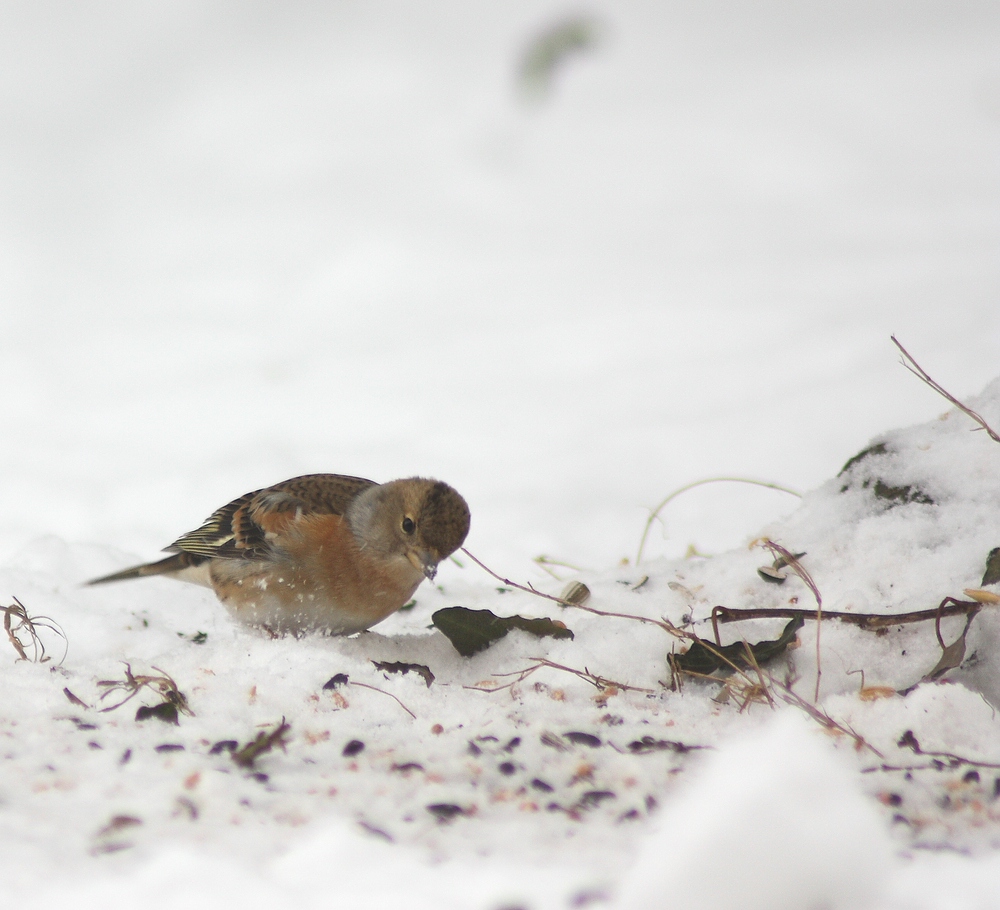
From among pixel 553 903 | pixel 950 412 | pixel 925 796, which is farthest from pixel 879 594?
pixel 553 903

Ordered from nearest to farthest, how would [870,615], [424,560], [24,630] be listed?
[870,615] < [424,560] < [24,630]

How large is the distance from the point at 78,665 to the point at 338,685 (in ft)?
3.24

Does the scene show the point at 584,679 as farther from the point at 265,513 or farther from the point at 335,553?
the point at 265,513

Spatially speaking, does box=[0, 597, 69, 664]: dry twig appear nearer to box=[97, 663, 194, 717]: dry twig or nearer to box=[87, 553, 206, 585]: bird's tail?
box=[87, 553, 206, 585]: bird's tail

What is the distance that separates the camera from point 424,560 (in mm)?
3389

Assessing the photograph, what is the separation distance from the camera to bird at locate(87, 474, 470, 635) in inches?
134

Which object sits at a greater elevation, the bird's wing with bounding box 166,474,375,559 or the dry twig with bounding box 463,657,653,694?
the bird's wing with bounding box 166,474,375,559

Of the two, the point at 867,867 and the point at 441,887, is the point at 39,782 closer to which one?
the point at 441,887

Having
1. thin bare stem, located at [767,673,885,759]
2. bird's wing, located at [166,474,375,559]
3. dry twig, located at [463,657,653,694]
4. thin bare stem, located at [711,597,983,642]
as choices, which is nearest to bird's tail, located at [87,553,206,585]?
bird's wing, located at [166,474,375,559]

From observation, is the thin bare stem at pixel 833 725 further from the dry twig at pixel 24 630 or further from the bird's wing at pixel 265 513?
the dry twig at pixel 24 630

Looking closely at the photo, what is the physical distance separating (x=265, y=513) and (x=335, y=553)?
0.38m

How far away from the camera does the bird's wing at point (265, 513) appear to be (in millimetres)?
3578

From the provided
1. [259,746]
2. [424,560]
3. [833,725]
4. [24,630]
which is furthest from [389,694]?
[24,630]

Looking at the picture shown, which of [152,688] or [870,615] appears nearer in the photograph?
[152,688]
